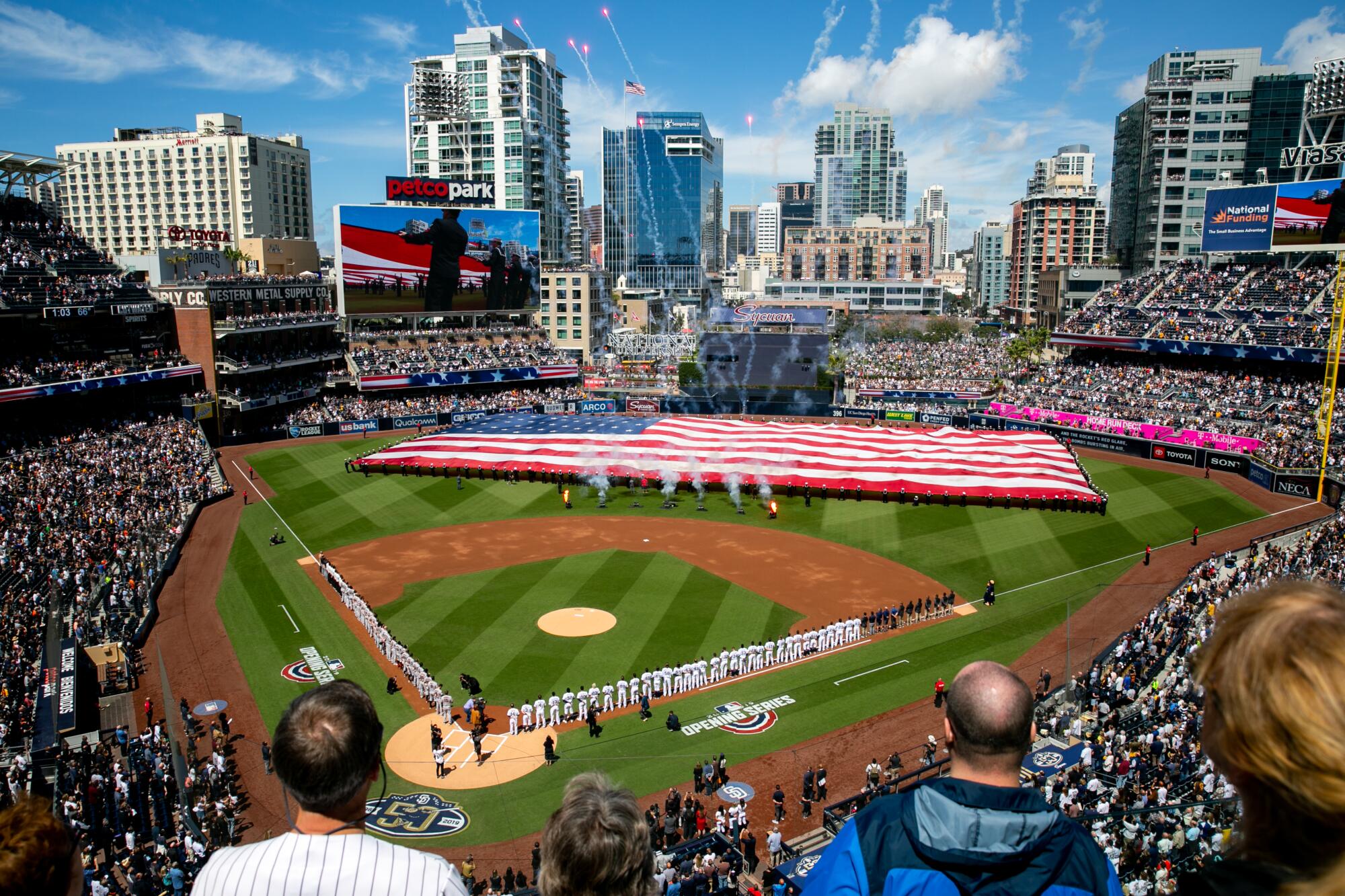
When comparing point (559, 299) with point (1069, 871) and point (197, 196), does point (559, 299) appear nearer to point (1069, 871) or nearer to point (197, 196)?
point (197, 196)

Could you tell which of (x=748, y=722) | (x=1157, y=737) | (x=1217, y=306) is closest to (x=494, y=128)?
(x=1217, y=306)

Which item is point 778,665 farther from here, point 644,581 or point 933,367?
point 933,367

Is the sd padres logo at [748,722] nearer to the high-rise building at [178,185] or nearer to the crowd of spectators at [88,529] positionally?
the crowd of spectators at [88,529]

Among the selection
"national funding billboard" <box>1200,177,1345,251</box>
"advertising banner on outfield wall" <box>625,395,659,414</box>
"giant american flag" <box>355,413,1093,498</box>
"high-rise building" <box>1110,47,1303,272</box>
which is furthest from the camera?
"high-rise building" <box>1110,47,1303,272</box>

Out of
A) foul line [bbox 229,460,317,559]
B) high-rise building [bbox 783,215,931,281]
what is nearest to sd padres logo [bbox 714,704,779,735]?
foul line [bbox 229,460,317,559]

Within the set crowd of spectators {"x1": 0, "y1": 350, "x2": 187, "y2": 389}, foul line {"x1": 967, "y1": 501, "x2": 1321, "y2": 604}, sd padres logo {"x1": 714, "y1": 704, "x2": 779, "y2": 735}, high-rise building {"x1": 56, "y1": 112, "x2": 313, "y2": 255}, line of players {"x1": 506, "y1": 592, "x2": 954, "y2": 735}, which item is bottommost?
sd padres logo {"x1": 714, "y1": 704, "x2": 779, "y2": 735}

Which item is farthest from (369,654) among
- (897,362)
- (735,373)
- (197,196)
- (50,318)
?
(197,196)

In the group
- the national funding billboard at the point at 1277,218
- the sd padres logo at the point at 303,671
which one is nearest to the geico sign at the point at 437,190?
the sd padres logo at the point at 303,671

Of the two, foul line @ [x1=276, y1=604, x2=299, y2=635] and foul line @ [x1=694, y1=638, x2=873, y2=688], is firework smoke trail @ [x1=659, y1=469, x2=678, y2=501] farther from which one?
foul line @ [x1=276, y1=604, x2=299, y2=635]
